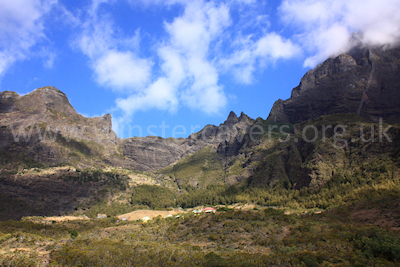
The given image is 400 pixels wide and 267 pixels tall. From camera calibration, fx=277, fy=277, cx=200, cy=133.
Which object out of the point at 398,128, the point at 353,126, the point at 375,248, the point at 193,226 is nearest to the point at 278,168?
the point at 353,126

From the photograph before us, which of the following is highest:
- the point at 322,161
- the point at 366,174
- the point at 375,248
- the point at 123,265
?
the point at 322,161

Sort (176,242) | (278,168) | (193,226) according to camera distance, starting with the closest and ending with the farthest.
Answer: (176,242), (193,226), (278,168)

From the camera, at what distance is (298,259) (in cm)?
4516

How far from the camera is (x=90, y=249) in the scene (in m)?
64.0

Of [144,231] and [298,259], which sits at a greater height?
[144,231]

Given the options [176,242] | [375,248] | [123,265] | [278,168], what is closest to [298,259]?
[375,248]

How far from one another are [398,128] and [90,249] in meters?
147

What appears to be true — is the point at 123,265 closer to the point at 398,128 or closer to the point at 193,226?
the point at 193,226

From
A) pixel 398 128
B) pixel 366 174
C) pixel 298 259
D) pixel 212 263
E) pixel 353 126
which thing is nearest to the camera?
pixel 298 259

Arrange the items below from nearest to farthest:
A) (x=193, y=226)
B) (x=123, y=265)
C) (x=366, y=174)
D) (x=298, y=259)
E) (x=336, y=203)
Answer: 1. (x=298, y=259)
2. (x=123, y=265)
3. (x=193, y=226)
4. (x=336, y=203)
5. (x=366, y=174)

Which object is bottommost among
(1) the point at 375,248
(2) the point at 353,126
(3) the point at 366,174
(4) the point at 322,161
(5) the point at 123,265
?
(1) the point at 375,248

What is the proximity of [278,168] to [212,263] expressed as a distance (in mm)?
136797

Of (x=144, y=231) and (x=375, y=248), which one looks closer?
(x=375, y=248)

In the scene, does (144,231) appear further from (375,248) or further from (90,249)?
(375,248)
